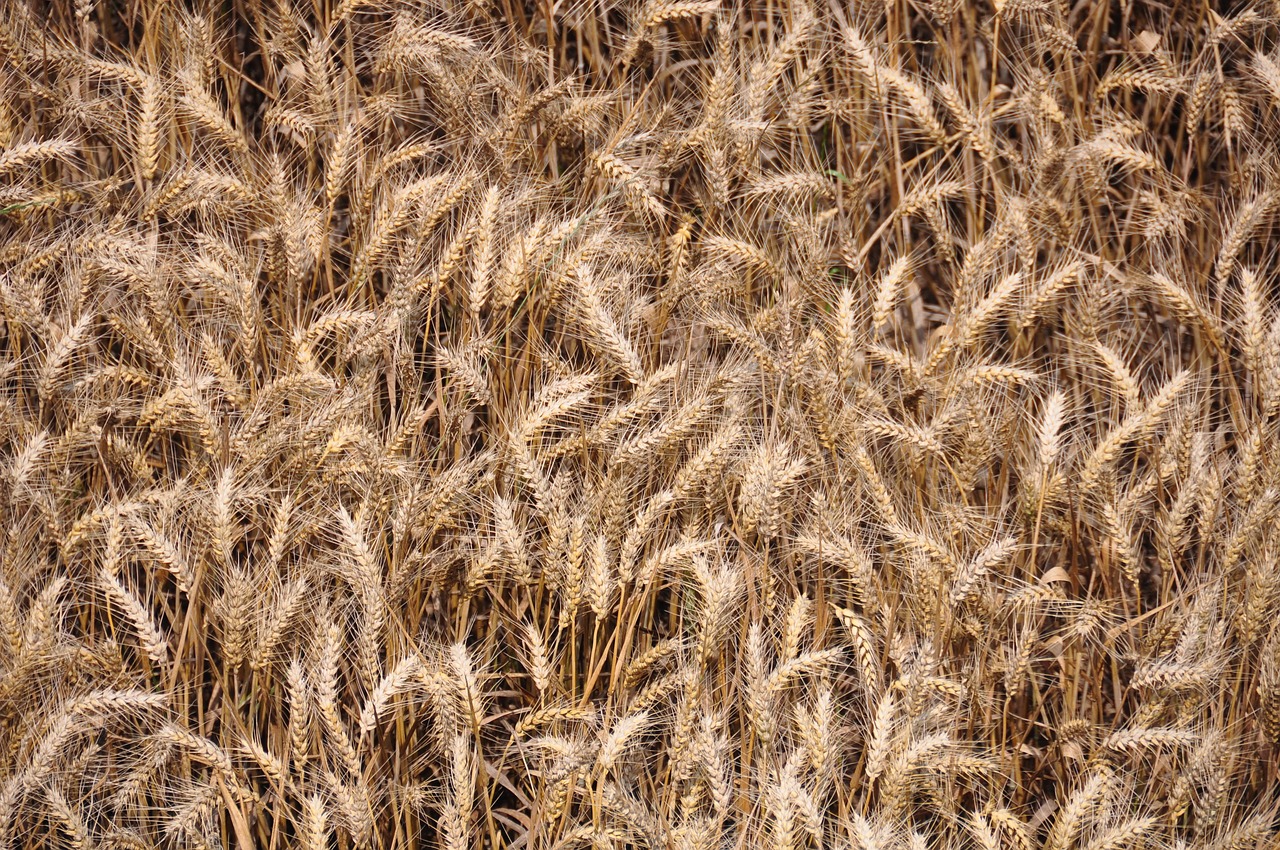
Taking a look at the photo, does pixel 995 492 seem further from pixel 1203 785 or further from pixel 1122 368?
pixel 1203 785

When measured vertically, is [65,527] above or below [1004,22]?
below

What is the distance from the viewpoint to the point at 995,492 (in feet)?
6.31

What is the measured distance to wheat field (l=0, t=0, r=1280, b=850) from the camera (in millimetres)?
1601

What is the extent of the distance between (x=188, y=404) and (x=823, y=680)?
116 centimetres

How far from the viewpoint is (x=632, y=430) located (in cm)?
190

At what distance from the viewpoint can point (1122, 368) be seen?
1876mm

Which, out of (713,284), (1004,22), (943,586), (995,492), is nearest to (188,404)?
(713,284)

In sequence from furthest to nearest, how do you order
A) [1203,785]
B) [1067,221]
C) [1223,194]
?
1. [1223,194]
2. [1067,221]
3. [1203,785]

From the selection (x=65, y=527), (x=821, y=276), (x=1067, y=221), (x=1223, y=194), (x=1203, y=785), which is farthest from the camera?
(x=1223, y=194)

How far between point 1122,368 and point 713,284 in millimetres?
794

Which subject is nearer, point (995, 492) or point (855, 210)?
point (995, 492)

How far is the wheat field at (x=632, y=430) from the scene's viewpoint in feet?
5.25

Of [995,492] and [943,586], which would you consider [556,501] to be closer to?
[943,586]

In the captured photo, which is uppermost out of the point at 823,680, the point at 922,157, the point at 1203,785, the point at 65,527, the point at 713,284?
the point at 922,157
